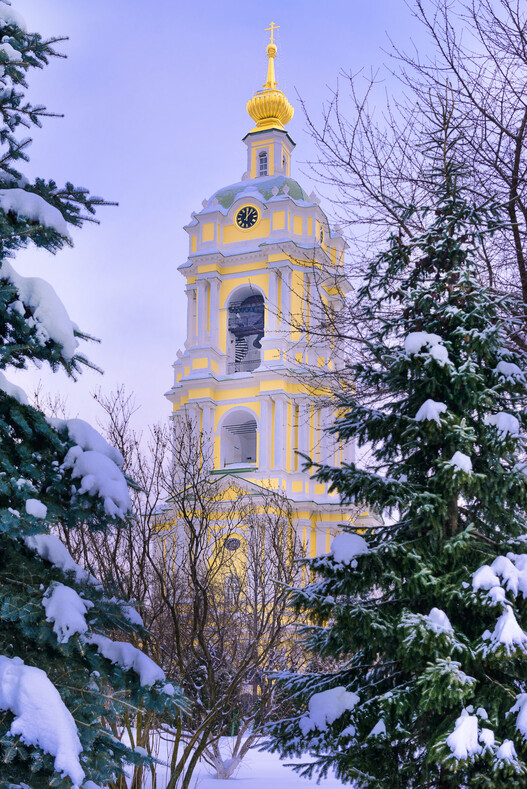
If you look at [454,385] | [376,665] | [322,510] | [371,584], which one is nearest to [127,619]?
[371,584]

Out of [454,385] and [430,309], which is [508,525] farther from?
[430,309]

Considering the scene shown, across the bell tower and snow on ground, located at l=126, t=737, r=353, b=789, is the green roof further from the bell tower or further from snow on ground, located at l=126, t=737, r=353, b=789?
snow on ground, located at l=126, t=737, r=353, b=789

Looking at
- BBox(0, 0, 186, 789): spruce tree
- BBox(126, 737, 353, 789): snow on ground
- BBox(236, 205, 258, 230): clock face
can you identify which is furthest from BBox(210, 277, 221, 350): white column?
BBox(0, 0, 186, 789): spruce tree

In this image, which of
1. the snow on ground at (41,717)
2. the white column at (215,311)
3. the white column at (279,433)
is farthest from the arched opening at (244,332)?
the snow on ground at (41,717)

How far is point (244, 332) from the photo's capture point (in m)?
34.6

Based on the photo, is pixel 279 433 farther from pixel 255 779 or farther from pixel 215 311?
pixel 255 779

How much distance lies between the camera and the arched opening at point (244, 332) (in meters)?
34.4

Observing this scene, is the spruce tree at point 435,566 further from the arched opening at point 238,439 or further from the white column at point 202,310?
the white column at point 202,310

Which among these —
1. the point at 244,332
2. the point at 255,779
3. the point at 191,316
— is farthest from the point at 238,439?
the point at 255,779

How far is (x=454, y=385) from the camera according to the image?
6281 millimetres

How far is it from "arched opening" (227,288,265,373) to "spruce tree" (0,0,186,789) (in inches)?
1152

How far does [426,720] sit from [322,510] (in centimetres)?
2548

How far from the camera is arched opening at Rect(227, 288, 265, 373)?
3441 centimetres

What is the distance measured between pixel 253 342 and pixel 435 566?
2904 centimetres
